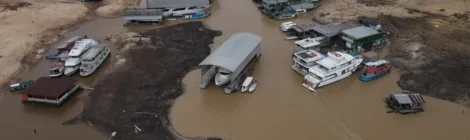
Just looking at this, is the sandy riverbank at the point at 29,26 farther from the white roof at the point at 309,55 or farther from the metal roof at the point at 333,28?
the metal roof at the point at 333,28

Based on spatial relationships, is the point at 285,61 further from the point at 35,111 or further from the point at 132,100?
the point at 35,111

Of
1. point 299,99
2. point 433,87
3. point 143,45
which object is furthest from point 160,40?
point 433,87

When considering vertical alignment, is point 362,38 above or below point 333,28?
below

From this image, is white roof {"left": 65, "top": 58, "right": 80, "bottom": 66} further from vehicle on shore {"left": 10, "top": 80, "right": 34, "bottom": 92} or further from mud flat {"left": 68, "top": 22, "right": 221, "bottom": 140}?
vehicle on shore {"left": 10, "top": 80, "right": 34, "bottom": 92}

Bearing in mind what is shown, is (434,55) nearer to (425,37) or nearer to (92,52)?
(425,37)

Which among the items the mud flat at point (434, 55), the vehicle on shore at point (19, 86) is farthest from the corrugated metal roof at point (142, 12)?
the mud flat at point (434, 55)

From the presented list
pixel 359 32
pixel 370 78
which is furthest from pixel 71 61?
pixel 359 32
